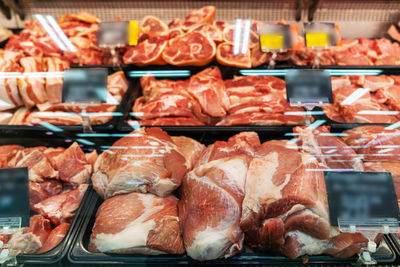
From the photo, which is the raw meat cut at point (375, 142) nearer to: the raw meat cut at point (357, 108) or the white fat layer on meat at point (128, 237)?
the raw meat cut at point (357, 108)

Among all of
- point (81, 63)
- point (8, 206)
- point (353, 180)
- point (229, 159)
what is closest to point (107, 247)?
point (8, 206)

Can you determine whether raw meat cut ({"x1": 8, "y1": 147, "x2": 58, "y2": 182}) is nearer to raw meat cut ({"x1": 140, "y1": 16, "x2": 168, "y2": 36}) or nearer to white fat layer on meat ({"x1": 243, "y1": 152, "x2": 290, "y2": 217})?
white fat layer on meat ({"x1": 243, "y1": 152, "x2": 290, "y2": 217})

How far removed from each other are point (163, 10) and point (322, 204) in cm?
333

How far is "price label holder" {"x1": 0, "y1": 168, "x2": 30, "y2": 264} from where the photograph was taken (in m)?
1.67

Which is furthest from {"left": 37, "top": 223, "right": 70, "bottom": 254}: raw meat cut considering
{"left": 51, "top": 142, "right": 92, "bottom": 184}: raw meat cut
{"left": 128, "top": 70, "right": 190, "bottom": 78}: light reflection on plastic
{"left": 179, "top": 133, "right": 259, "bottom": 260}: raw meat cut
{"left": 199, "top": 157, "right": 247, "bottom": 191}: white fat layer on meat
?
{"left": 128, "top": 70, "right": 190, "bottom": 78}: light reflection on plastic

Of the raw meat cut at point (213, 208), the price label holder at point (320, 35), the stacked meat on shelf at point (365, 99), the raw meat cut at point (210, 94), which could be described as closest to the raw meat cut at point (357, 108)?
the stacked meat on shelf at point (365, 99)

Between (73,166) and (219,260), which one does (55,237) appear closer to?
(73,166)

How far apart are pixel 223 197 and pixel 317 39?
2.21m

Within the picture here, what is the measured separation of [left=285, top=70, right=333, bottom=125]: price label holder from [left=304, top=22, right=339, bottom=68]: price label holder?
95cm

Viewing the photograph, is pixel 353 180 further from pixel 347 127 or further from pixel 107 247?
pixel 107 247

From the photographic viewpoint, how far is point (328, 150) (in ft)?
6.44

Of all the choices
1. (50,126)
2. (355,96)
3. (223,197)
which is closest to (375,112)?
(355,96)

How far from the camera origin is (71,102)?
7.86ft

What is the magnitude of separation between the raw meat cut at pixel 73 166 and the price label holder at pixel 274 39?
6.81ft
